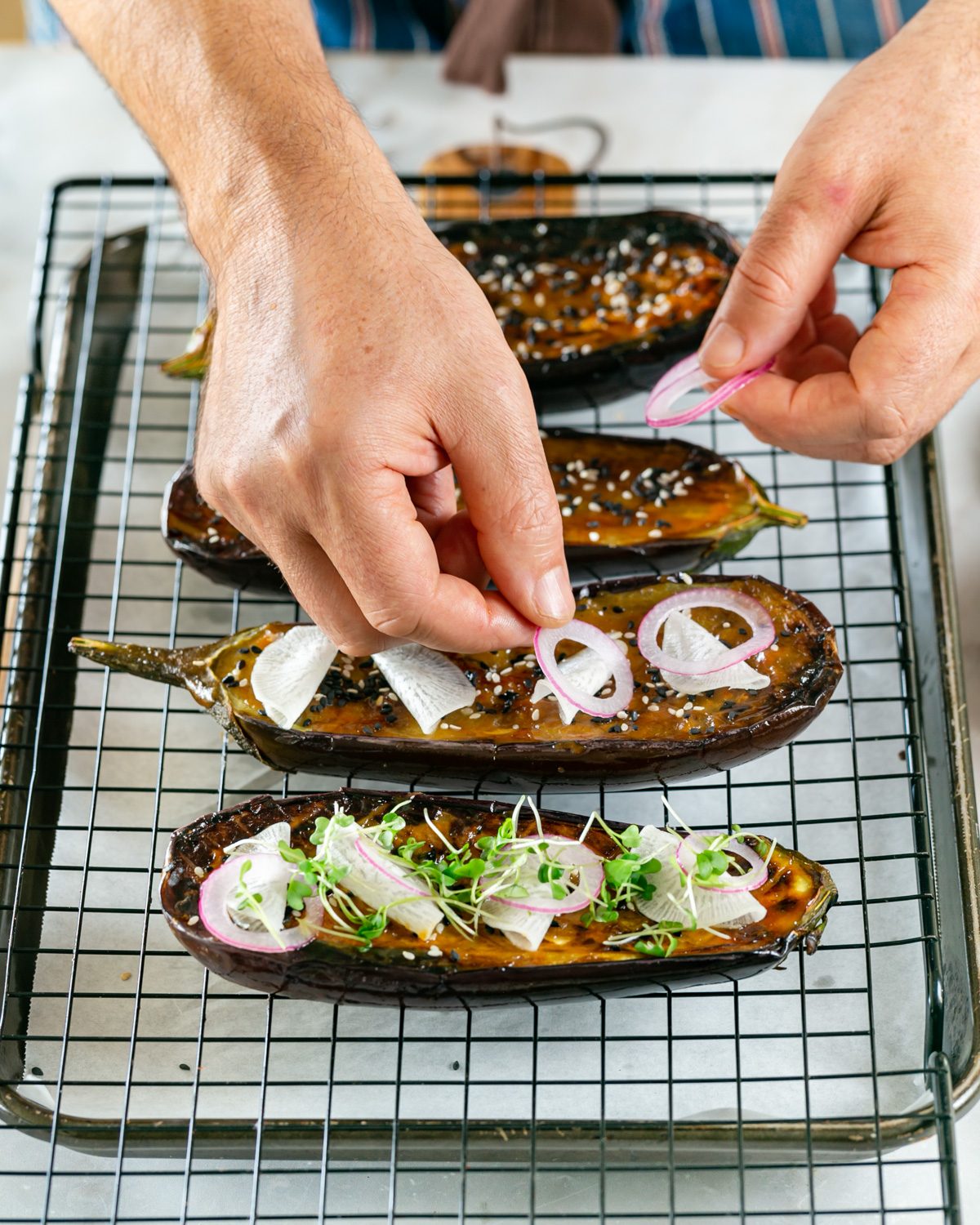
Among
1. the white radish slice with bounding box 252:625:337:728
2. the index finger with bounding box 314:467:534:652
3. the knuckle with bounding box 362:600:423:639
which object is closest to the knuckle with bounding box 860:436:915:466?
the index finger with bounding box 314:467:534:652

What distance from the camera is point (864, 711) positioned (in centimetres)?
273

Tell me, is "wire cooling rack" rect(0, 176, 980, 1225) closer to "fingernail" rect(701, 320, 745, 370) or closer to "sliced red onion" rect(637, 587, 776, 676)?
"sliced red onion" rect(637, 587, 776, 676)

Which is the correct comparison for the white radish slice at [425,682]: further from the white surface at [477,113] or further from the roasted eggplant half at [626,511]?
the white surface at [477,113]

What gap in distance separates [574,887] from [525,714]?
1.23 feet

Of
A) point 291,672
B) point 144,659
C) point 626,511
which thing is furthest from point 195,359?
point 626,511

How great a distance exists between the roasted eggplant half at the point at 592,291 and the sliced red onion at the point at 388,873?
1.25 meters

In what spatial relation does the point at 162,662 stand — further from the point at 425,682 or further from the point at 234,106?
the point at 234,106

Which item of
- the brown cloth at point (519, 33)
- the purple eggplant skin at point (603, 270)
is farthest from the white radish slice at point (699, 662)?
the brown cloth at point (519, 33)

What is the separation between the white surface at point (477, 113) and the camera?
3748 mm

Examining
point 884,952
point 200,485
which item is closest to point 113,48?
point 200,485

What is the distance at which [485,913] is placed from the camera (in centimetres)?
217

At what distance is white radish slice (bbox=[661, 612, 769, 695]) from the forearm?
1.01 meters

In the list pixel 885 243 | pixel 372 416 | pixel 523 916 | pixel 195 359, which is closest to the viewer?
pixel 372 416

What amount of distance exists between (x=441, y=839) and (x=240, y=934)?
15.2 inches
